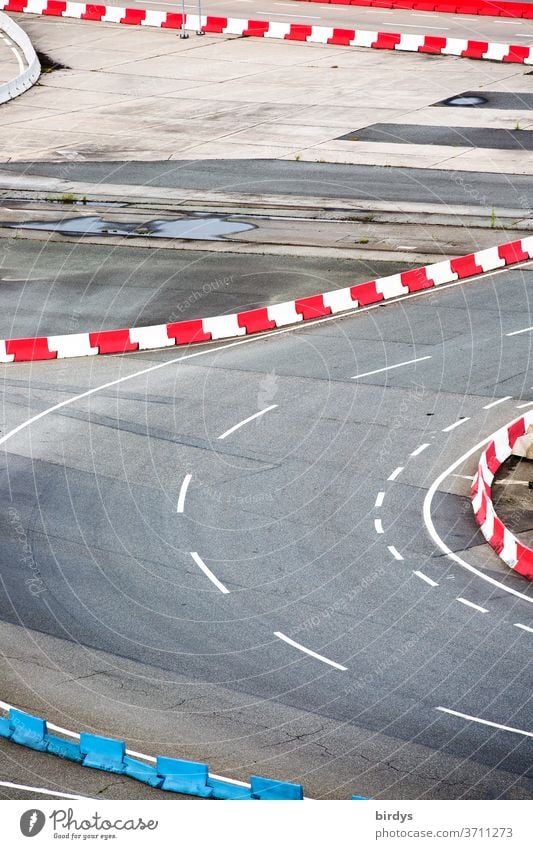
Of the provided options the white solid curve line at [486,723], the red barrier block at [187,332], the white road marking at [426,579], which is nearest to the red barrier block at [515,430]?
the white road marking at [426,579]

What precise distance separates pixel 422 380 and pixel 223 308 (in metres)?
7.16

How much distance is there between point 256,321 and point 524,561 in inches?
Result: 562

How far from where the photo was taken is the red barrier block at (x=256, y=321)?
120 ft

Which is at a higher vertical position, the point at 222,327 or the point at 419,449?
the point at 222,327

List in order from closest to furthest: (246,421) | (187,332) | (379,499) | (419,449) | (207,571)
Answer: (207,571), (379,499), (419,449), (246,421), (187,332)

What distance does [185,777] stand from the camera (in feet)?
59.5

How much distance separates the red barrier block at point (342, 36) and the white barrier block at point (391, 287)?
102ft

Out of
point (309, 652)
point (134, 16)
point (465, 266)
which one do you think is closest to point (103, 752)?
point (309, 652)

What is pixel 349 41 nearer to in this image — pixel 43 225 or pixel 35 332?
pixel 43 225

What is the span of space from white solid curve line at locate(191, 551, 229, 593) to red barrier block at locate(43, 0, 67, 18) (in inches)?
2138

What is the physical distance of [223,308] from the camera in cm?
3762

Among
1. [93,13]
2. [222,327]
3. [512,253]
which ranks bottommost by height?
[222,327]

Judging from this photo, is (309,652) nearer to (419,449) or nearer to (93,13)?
(419,449)

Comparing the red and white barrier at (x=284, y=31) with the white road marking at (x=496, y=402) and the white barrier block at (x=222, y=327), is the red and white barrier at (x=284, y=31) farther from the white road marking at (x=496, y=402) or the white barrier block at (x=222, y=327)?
the white road marking at (x=496, y=402)
